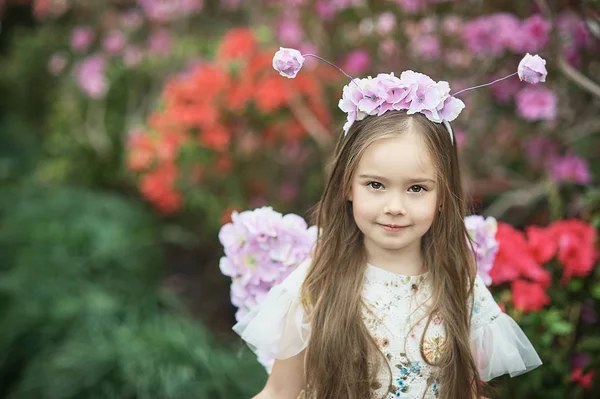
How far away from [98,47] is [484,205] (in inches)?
163

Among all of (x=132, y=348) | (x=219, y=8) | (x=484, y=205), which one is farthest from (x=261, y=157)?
(x=219, y=8)

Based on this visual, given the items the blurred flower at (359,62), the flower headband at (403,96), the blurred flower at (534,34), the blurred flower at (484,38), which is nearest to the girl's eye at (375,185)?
the flower headband at (403,96)

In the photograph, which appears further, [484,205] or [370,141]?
[484,205]

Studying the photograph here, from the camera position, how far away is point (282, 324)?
1.76 m

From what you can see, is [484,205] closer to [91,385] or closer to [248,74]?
[248,74]

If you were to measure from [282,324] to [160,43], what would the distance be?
198 inches

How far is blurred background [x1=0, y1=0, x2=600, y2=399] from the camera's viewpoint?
2.61 metres

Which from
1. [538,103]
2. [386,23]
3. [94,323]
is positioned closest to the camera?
[94,323]

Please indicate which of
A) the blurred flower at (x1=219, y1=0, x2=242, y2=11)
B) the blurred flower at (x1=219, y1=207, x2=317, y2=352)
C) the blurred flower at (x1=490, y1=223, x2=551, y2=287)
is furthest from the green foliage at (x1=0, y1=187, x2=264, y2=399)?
the blurred flower at (x1=219, y1=0, x2=242, y2=11)

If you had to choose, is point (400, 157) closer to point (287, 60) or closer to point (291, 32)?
point (287, 60)

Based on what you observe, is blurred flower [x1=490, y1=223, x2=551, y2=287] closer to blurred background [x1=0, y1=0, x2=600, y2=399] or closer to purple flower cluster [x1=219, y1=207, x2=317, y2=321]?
blurred background [x1=0, y1=0, x2=600, y2=399]

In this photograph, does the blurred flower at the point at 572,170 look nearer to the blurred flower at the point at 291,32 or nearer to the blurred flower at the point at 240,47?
the blurred flower at the point at 291,32

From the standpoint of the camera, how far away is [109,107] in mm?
6559

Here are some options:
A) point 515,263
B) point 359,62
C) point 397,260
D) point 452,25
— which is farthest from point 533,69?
point 359,62
